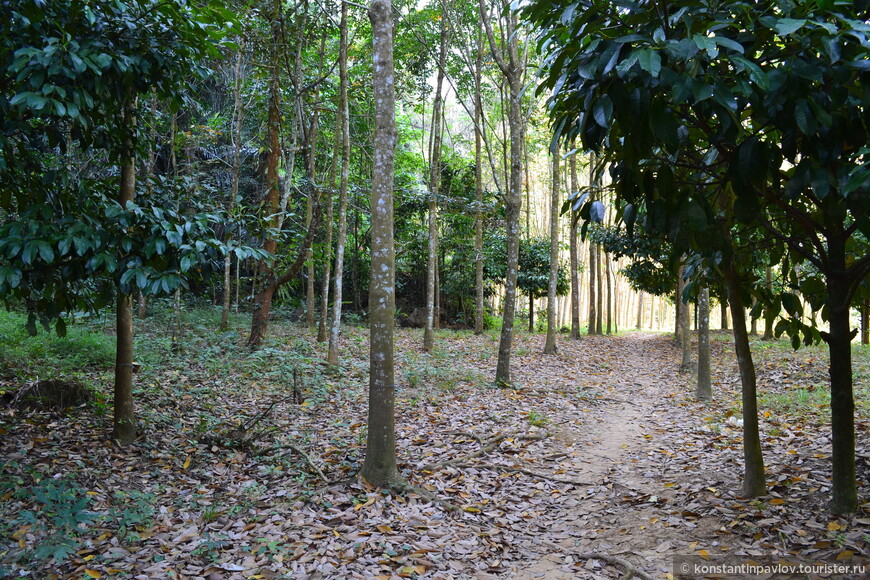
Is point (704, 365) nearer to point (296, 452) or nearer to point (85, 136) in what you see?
point (296, 452)

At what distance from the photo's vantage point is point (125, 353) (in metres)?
5.21

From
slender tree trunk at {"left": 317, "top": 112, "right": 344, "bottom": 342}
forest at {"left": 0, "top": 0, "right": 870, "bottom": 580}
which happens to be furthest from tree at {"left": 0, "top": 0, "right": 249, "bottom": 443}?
slender tree trunk at {"left": 317, "top": 112, "right": 344, "bottom": 342}

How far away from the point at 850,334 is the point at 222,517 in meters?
4.77

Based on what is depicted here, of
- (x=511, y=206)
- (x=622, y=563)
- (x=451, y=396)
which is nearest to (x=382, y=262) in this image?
(x=622, y=563)

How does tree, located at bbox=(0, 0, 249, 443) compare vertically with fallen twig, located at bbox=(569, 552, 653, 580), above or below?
above

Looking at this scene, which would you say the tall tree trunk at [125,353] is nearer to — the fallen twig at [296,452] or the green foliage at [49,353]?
the fallen twig at [296,452]

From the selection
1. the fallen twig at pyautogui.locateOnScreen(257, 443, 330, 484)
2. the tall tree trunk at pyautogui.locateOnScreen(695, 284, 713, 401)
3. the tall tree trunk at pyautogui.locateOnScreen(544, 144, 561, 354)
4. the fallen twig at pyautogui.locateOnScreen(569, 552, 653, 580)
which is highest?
the tall tree trunk at pyautogui.locateOnScreen(544, 144, 561, 354)

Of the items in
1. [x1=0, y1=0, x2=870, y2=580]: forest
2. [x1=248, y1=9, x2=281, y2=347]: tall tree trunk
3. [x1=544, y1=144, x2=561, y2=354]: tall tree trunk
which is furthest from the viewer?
[x1=544, y1=144, x2=561, y2=354]: tall tree trunk

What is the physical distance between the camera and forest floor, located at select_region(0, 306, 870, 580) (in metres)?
3.62

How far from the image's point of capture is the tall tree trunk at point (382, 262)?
4.81 m

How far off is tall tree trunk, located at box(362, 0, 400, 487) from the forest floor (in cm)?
45

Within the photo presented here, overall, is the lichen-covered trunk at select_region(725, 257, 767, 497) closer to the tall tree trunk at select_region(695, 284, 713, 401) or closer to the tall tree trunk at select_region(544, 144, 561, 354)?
the tall tree trunk at select_region(695, 284, 713, 401)

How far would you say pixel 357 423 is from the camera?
22.3 feet

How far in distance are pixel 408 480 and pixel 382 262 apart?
2.11m
